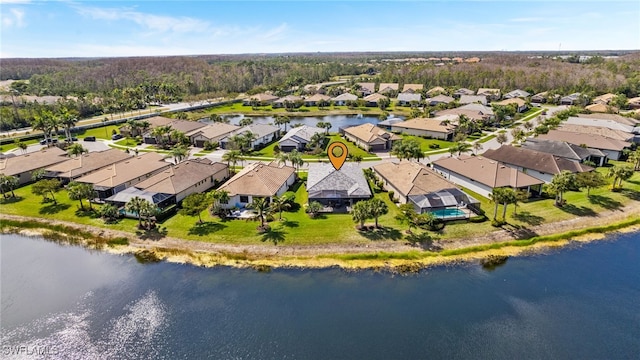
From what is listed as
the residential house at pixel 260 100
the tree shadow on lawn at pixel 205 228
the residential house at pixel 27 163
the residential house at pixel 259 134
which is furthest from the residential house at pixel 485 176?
the residential house at pixel 260 100

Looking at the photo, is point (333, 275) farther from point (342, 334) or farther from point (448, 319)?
point (448, 319)

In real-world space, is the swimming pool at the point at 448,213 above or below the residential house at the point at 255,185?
below

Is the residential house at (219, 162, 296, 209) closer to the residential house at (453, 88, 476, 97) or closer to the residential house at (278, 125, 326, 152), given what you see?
the residential house at (278, 125, 326, 152)

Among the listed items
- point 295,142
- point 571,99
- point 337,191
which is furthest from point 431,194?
point 571,99

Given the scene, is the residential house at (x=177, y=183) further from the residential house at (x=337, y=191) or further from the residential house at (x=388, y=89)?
the residential house at (x=388, y=89)

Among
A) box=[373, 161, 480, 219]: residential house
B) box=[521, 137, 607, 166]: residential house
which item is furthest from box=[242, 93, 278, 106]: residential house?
box=[521, 137, 607, 166]: residential house

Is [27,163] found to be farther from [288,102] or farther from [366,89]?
[366,89]
